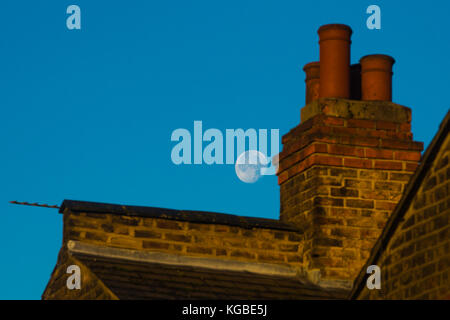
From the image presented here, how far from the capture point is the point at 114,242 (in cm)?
1324

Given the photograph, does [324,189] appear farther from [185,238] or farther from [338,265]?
[185,238]

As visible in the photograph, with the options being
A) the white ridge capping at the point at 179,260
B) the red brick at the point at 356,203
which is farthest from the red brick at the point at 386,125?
the white ridge capping at the point at 179,260

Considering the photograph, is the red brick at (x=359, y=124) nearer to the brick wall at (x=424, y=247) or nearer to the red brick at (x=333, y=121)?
the red brick at (x=333, y=121)

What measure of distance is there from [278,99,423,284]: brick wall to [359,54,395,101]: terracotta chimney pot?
272mm

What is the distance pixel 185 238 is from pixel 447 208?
16.0ft

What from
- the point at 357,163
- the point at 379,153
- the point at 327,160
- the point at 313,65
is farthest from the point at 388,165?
the point at 313,65

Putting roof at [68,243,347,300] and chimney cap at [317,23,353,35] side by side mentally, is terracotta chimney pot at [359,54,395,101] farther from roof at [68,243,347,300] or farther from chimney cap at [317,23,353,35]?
roof at [68,243,347,300]

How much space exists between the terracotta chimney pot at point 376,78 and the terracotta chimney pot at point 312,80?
674mm

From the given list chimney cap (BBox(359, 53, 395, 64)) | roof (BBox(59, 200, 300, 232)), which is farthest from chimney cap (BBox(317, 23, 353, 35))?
roof (BBox(59, 200, 300, 232))

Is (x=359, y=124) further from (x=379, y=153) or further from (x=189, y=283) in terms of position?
(x=189, y=283)

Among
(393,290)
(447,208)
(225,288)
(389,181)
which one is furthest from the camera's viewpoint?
(389,181)

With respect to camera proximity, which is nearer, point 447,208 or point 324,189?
point 447,208

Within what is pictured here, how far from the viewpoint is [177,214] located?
45.0ft

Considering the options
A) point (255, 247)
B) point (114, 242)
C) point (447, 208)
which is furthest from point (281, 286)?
point (447, 208)
